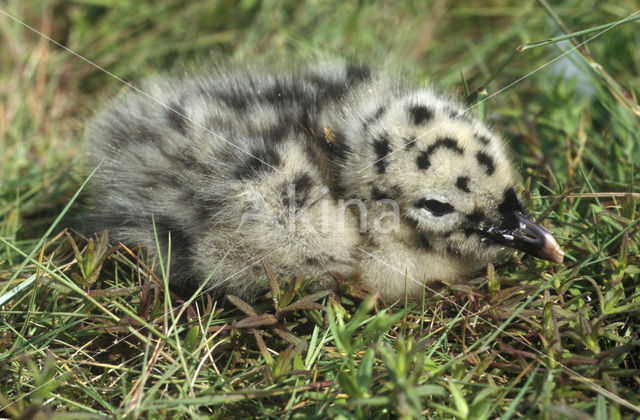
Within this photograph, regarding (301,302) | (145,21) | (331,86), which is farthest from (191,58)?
(301,302)

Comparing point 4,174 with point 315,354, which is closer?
point 315,354

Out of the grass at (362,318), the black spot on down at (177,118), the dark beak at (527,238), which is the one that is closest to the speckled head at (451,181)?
the dark beak at (527,238)

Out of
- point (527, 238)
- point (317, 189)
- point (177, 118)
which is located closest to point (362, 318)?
point (317, 189)

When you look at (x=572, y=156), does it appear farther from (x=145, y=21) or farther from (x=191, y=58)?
(x=145, y=21)

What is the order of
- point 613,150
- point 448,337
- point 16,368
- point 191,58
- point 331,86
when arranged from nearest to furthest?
point 16,368 < point 448,337 < point 331,86 < point 613,150 < point 191,58

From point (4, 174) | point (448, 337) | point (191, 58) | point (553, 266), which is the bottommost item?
point (448, 337)

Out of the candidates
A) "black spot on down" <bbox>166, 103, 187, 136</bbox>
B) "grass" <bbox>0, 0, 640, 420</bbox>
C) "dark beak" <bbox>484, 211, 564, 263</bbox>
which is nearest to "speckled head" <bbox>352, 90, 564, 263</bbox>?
"dark beak" <bbox>484, 211, 564, 263</bbox>
